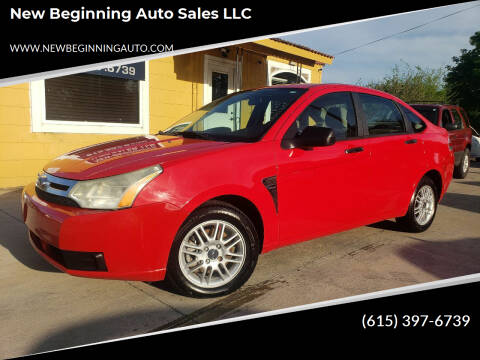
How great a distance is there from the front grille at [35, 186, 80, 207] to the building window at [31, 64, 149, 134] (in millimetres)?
4958

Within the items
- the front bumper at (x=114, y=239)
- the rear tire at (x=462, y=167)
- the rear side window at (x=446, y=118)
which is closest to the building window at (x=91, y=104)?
the front bumper at (x=114, y=239)

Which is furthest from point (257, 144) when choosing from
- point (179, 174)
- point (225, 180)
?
point (179, 174)

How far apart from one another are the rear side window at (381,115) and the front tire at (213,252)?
1812 mm

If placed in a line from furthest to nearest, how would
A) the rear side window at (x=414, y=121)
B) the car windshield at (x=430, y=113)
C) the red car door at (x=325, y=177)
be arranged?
1. the car windshield at (x=430, y=113)
2. the rear side window at (x=414, y=121)
3. the red car door at (x=325, y=177)

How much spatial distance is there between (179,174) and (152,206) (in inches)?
11.2

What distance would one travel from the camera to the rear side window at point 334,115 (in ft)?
11.5

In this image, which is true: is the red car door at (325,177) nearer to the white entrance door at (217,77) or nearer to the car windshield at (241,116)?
the car windshield at (241,116)

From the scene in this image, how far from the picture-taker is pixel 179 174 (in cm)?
265

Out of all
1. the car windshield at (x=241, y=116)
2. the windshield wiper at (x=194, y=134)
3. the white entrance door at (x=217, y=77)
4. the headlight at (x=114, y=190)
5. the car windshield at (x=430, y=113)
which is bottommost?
the headlight at (x=114, y=190)

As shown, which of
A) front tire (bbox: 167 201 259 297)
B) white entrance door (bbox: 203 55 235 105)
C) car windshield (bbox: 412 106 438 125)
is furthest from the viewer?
white entrance door (bbox: 203 55 235 105)

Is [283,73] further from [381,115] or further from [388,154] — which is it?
[388,154]

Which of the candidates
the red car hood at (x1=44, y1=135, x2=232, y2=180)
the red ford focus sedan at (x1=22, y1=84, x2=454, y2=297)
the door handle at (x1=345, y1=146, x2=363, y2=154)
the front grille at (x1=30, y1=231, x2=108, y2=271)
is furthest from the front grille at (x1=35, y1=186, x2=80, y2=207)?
the door handle at (x1=345, y1=146, x2=363, y2=154)

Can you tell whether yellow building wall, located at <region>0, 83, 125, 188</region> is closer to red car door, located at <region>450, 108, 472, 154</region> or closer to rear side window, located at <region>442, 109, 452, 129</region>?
rear side window, located at <region>442, 109, 452, 129</region>

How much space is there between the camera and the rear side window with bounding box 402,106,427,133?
14.6ft
